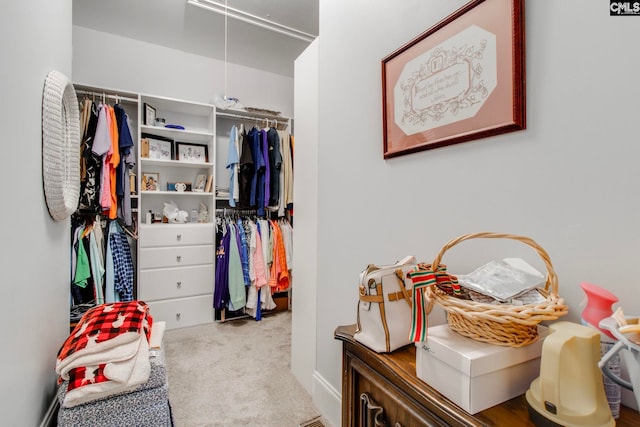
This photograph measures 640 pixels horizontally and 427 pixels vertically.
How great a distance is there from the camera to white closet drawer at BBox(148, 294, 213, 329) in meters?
2.79

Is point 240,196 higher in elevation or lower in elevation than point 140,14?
lower

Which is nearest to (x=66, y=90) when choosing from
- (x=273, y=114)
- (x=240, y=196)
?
(x=240, y=196)

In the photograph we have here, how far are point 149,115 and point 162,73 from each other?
0.58 metres

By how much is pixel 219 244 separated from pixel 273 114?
1.55 m

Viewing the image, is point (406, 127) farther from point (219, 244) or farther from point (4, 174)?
point (219, 244)

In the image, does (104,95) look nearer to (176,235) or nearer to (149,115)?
(149,115)

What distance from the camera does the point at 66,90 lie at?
166 centimetres

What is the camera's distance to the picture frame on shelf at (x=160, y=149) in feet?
9.78

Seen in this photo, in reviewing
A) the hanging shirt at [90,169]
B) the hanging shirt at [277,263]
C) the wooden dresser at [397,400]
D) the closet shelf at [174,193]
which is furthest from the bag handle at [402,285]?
the hanging shirt at [90,169]

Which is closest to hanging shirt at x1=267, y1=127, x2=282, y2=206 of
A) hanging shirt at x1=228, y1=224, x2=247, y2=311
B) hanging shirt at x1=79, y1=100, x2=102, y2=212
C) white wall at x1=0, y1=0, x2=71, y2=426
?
hanging shirt at x1=228, y1=224, x2=247, y2=311

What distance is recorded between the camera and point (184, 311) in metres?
2.89

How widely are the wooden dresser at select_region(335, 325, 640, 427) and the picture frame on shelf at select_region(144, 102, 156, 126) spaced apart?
112 inches

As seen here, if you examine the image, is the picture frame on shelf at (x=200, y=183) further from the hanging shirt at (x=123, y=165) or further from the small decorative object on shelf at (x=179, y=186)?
the hanging shirt at (x=123, y=165)

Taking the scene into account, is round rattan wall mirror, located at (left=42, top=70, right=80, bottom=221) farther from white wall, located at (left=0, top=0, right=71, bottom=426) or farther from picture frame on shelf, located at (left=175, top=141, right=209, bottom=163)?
picture frame on shelf, located at (left=175, top=141, right=209, bottom=163)
